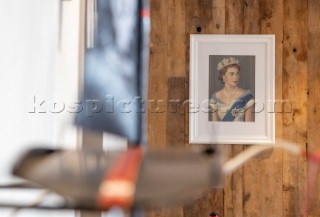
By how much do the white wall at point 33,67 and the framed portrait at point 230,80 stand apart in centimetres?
235

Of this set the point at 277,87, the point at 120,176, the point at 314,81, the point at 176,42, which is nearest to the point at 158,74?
the point at 176,42

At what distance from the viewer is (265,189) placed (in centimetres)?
282

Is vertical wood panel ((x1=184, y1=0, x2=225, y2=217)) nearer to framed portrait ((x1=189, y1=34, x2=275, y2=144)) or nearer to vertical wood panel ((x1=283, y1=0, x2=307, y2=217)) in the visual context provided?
framed portrait ((x1=189, y1=34, x2=275, y2=144))

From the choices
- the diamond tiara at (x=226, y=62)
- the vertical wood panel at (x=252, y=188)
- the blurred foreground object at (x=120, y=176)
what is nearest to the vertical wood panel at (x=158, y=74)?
the diamond tiara at (x=226, y=62)

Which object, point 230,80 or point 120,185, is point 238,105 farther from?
point 120,185

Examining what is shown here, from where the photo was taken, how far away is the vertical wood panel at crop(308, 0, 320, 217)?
2807 mm

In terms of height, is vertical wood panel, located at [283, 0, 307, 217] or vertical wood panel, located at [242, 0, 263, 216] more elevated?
vertical wood panel, located at [283, 0, 307, 217]

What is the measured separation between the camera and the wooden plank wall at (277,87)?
2.81 meters

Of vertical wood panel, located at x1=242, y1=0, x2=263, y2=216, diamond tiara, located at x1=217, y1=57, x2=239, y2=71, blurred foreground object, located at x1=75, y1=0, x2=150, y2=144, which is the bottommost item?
vertical wood panel, located at x1=242, y1=0, x2=263, y2=216

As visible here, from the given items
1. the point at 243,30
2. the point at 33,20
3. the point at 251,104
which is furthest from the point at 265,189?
the point at 33,20

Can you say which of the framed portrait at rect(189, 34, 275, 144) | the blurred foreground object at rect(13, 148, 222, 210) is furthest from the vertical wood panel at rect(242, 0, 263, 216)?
the blurred foreground object at rect(13, 148, 222, 210)

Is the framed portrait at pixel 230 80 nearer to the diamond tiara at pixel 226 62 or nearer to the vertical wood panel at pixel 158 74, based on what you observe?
the diamond tiara at pixel 226 62

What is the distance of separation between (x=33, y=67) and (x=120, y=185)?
263 millimetres

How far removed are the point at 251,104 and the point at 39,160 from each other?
103 inches
